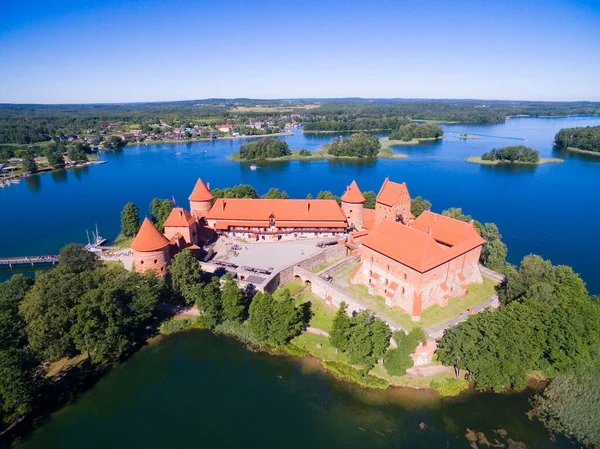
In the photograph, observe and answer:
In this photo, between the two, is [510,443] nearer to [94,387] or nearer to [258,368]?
[258,368]

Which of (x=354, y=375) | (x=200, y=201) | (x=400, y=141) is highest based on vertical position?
(x=200, y=201)

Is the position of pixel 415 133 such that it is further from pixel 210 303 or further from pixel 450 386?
pixel 210 303

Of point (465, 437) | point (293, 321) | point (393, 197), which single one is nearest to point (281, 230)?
point (393, 197)

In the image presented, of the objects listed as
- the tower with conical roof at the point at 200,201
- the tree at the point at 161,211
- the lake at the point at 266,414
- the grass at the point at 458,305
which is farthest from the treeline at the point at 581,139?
the tree at the point at 161,211

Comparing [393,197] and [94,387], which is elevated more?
[393,197]

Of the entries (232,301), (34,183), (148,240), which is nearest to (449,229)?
(232,301)
